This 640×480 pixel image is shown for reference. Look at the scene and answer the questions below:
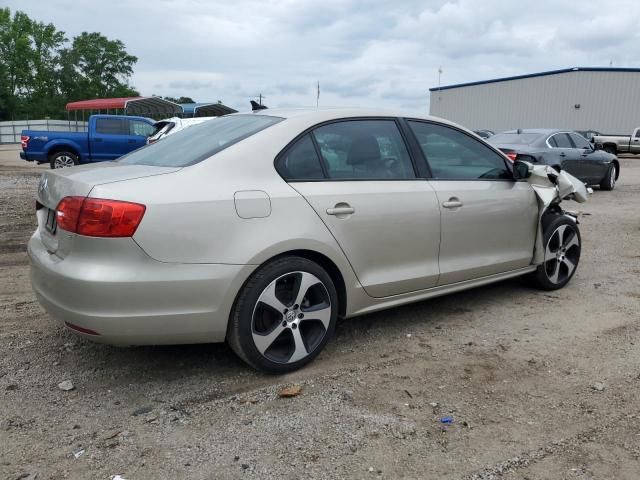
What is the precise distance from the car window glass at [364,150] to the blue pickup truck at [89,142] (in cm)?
1367

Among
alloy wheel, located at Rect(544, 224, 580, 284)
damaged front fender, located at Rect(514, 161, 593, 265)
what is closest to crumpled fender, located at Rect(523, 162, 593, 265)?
damaged front fender, located at Rect(514, 161, 593, 265)

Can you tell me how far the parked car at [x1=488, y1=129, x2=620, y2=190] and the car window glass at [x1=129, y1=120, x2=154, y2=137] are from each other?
10346 mm

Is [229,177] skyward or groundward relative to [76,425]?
skyward

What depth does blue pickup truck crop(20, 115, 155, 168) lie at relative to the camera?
51.8 ft

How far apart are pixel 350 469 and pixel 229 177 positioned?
63.2 inches

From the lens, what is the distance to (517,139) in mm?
11992

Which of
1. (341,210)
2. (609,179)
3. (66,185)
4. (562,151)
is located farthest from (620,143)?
(66,185)

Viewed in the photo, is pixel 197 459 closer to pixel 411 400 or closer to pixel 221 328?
pixel 221 328

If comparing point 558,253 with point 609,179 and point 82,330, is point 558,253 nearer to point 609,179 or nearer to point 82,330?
point 82,330

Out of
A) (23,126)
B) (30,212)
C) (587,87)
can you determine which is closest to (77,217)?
(30,212)

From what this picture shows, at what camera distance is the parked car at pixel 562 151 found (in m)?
11.6

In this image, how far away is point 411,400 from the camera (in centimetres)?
312

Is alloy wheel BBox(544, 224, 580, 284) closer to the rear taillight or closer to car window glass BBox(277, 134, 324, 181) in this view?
car window glass BBox(277, 134, 324, 181)

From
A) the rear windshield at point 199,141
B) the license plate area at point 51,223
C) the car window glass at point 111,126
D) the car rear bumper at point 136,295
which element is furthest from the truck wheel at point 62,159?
the car rear bumper at point 136,295
